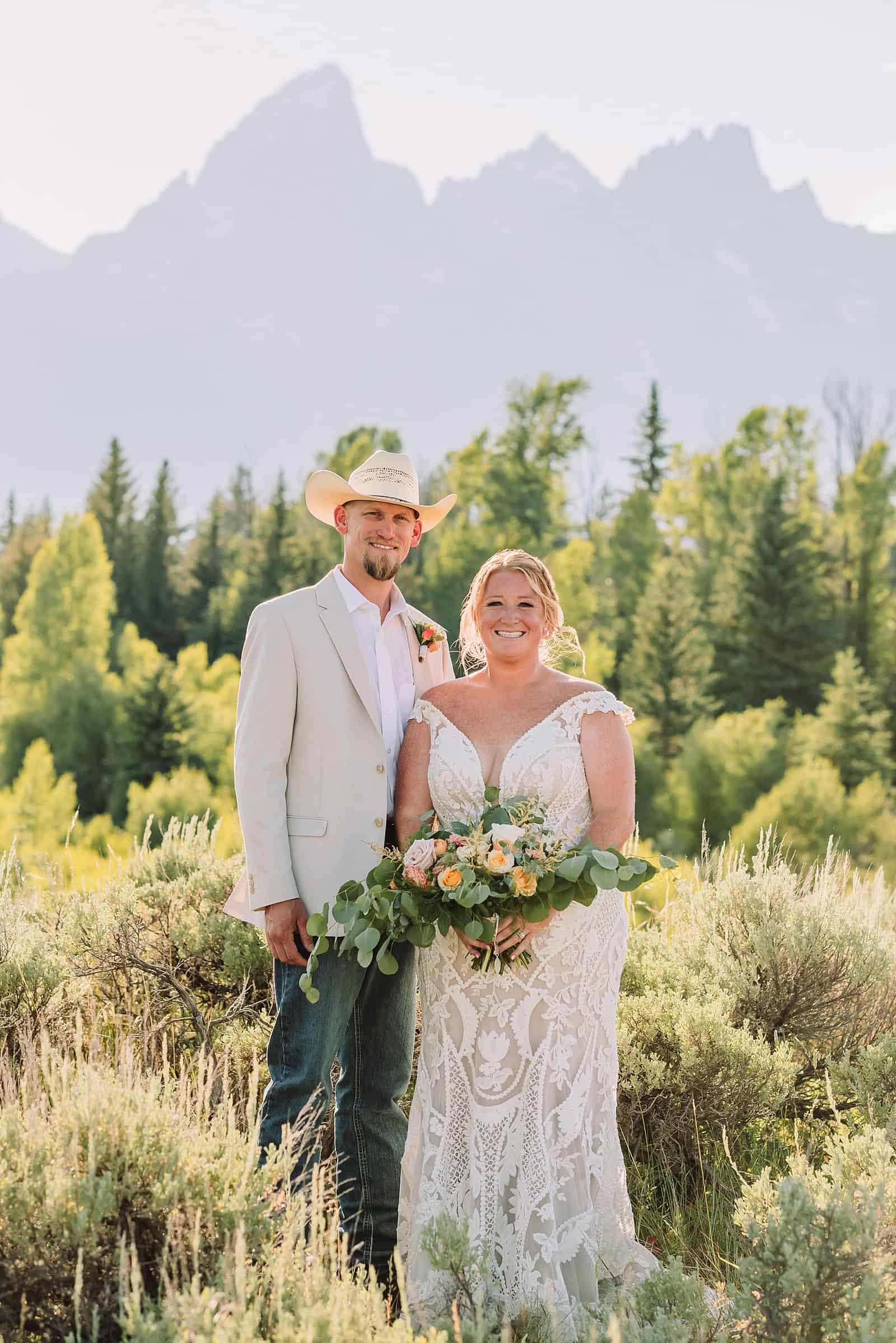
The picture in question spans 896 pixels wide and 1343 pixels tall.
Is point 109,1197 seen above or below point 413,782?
below

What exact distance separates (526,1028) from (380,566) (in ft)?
4.84

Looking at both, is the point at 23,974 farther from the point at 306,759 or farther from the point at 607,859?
the point at 607,859

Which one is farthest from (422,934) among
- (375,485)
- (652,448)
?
(652,448)

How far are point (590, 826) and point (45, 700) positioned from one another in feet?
104

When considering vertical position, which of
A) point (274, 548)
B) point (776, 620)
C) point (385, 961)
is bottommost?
point (385, 961)

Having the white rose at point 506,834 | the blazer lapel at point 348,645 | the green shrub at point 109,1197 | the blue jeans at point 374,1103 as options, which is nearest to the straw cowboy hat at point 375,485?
the blazer lapel at point 348,645

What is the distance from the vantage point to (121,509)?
1922 inches

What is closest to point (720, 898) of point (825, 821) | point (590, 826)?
point (590, 826)

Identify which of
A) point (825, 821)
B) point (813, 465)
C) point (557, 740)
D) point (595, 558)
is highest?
point (813, 465)

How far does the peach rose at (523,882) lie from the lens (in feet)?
9.73

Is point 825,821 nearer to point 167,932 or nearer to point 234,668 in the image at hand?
point 234,668

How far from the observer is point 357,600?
360cm

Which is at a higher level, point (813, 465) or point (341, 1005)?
point (813, 465)

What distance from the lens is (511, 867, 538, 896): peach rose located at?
2.97 metres
